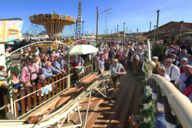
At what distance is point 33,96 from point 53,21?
46.3m

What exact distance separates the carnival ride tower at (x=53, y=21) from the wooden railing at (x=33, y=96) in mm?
43732

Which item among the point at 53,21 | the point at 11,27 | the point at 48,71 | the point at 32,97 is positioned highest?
the point at 53,21

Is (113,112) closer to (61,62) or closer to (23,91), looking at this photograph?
(23,91)

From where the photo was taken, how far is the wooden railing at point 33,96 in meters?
6.55

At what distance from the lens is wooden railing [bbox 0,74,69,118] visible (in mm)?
6551

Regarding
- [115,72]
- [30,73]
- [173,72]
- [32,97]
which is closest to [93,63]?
[115,72]

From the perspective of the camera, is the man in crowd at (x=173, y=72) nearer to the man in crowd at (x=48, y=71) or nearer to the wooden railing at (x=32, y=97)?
the wooden railing at (x=32, y=97)

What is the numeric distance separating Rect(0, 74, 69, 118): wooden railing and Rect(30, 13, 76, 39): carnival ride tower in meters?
43.7

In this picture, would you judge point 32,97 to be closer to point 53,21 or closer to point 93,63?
point 93,63

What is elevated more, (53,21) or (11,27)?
(53,21)

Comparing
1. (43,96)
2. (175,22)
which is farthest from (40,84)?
(175,22)

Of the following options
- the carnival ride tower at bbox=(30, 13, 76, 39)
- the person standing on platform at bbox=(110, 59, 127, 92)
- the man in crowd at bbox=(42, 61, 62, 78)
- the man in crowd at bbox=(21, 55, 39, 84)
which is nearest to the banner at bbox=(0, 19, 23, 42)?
the man in crowd at bbox=(42, 61, 62, 78)

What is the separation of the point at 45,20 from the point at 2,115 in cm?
4714

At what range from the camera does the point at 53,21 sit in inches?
2051
